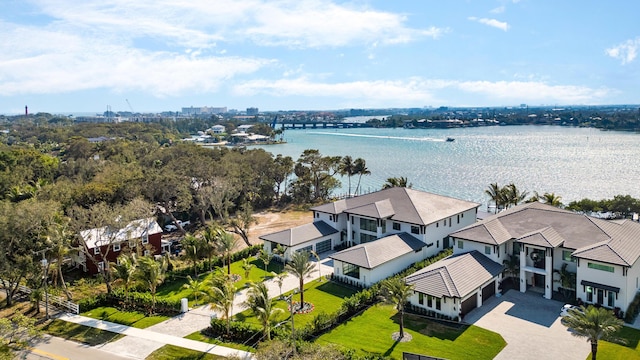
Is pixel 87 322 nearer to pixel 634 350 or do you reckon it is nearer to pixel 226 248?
pixel 226 248

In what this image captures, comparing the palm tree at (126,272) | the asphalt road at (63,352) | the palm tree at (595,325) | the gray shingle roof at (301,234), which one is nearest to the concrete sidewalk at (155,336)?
the asphalt road at (63,352)

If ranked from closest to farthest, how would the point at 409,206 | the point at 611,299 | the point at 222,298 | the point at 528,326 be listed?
the point at 222,298 → the point at 528,326 → the point at 611,299 → the point at 409,206

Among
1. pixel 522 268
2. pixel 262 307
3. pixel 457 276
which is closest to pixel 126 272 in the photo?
pixel 262 307

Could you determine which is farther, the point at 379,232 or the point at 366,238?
the point at 366,238

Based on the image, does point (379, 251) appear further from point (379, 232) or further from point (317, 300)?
point (317, 300)

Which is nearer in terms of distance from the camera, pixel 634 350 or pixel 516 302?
pixel 634 350

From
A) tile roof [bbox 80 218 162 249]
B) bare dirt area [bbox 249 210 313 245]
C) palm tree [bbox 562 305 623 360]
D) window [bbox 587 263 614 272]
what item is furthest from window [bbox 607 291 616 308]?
tile roof [bbox 80 218 162 249]

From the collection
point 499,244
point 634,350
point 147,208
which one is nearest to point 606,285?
point 634,350

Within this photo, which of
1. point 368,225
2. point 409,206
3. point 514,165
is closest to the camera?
point 409,206
